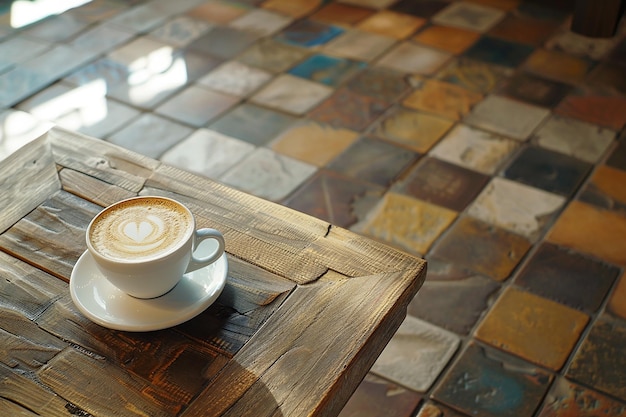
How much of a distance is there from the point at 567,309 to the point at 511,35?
130 centimetres

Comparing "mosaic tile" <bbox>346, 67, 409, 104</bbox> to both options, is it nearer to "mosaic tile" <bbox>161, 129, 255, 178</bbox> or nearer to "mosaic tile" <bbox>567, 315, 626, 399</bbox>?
"mosaic tile" <bbox>161, 129, 255, 178</bbox>

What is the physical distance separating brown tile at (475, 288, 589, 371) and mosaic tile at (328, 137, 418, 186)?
0.50 meters

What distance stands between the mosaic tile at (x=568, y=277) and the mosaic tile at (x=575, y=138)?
41cm

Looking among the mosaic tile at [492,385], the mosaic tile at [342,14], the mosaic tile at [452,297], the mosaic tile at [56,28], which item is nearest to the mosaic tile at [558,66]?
the mosaic tile at [342,14]

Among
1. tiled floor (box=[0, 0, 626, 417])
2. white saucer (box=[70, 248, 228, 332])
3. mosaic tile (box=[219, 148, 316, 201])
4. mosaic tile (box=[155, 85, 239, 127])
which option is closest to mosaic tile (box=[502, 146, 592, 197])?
tiled floor (box=[0, 0, 626, 417])

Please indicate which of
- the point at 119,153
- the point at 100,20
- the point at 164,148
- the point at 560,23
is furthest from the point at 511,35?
the point at 119,153

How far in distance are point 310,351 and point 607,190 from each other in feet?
4.23

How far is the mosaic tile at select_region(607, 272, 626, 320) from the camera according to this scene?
1.51 meters

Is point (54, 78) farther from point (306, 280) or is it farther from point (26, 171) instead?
point (306, 280)

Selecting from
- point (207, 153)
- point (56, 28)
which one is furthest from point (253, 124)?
point (56, 28)

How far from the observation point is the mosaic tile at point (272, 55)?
2402 mm

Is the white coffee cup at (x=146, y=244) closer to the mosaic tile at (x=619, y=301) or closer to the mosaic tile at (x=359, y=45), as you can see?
the mosaic tile at (x=619, y=301)

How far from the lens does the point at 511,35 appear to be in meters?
2.53

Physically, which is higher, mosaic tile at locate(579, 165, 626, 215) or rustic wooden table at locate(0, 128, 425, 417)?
rustic wooden table at locate(0, 128, 425, 417)
